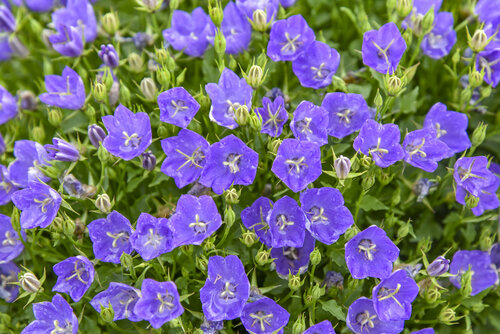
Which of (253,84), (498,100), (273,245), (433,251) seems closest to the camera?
(273,245)

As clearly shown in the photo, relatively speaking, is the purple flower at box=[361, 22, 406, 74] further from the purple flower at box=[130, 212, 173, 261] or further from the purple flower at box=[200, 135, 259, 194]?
the purple flower at box=[130, 212, 173, 261]

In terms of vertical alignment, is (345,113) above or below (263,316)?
above

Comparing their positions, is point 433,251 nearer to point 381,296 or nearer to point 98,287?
point 381,296

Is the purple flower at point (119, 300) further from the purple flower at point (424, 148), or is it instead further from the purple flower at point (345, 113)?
the purple flower at point (424, 148)

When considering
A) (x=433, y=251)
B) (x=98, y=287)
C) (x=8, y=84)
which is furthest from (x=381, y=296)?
(x=8, y=84)

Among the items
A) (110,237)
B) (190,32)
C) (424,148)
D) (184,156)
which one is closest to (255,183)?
(184,156)

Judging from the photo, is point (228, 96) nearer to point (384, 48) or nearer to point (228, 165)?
point (228, 165)

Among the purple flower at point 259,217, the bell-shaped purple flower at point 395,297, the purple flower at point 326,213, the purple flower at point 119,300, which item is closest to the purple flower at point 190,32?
the purple flower at point 259,217
